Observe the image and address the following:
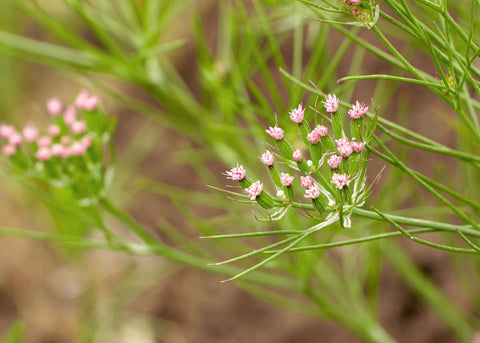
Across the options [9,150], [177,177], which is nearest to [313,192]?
[9,150]

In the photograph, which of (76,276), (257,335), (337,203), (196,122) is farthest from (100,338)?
(337,203)

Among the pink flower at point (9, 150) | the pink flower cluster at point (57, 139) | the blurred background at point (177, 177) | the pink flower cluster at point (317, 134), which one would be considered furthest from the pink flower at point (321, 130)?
the pink flower at point (9, 150)

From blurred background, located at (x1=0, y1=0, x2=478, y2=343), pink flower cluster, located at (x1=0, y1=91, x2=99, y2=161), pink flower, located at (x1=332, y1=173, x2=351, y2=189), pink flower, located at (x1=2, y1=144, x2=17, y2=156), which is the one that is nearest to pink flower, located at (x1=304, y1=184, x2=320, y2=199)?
pink flower, located at (x1=332, y1=173, x2=351, y2=189)

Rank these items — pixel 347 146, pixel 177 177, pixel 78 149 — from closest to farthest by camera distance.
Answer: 1. pixel 347 146
2. pixel 78 149
3. pixel 177 177

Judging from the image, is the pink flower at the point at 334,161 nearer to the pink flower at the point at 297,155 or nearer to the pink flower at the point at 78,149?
the pink flower at the point at 297,155

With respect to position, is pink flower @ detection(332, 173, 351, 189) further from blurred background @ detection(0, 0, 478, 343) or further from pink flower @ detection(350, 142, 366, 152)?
blurred background @ detection(0, 0, 478, 343)

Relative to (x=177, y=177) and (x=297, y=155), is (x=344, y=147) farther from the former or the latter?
(x=177, y=177)

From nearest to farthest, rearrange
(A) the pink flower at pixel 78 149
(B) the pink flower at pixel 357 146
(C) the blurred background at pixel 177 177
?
(B) the pink flower at pixel 357 146, (A) the pink flower at pixel 78 149, (C) the blurred background at pixel 177 177

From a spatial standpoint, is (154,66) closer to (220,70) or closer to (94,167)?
(220,70)
